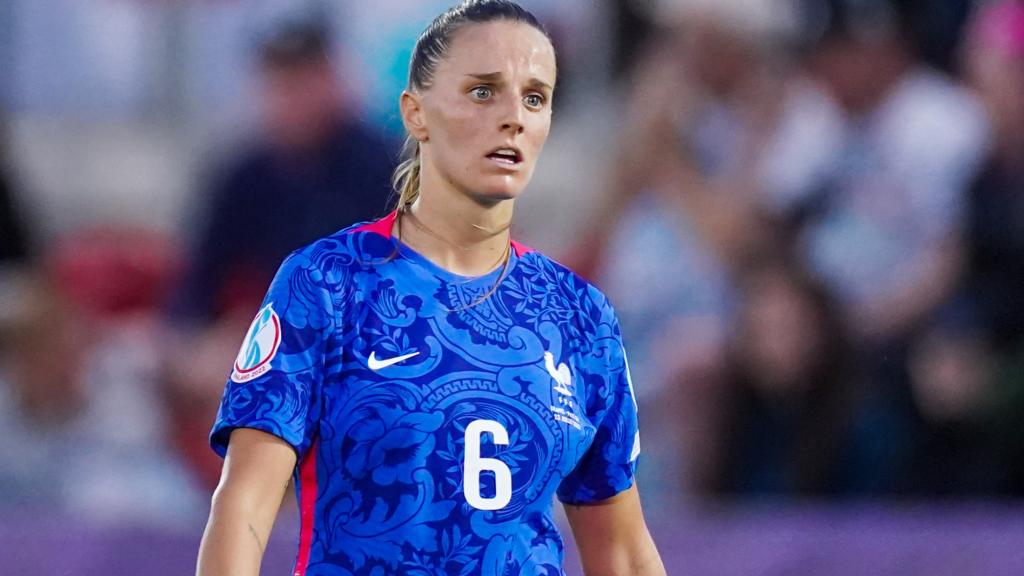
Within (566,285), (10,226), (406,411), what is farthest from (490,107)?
(10,226)

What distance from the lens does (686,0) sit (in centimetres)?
596

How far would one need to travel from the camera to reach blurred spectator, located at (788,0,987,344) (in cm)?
535

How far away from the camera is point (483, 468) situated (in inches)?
94.9

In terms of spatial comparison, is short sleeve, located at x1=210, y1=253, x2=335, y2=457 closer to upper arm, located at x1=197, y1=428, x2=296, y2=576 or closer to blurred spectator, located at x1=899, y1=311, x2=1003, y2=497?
upper arm, located at x1=197, y1=428, x2=296, y2=576

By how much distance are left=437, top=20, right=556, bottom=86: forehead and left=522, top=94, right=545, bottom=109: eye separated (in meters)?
0.03

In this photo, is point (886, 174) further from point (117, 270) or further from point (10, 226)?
point (10, 226)

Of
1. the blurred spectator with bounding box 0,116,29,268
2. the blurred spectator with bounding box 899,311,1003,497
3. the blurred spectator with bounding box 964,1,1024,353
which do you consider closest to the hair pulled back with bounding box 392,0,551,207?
Result: the blurred spectator with bounding box 899,311,1003,497

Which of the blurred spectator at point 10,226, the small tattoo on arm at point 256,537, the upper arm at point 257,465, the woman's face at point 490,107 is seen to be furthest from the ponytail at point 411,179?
the blurred spectator at point 10,226

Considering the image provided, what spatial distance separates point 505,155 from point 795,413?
108 inches

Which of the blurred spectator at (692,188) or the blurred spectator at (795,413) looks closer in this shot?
the blurred spectator at (795,413)

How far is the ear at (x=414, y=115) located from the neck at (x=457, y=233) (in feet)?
0.35

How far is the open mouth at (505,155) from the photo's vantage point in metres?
2.51

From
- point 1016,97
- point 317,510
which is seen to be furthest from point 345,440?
point 1016,97

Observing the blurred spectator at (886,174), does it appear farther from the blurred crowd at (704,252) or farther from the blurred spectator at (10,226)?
the blurred spectator at (10,226)
